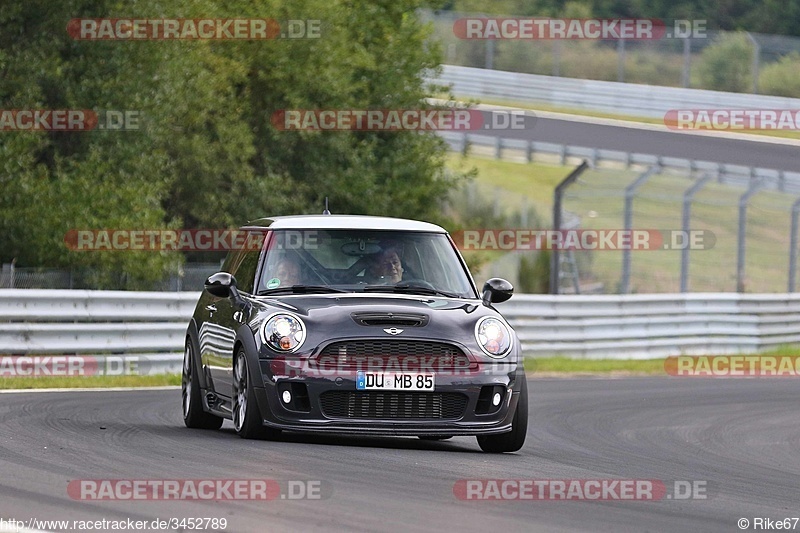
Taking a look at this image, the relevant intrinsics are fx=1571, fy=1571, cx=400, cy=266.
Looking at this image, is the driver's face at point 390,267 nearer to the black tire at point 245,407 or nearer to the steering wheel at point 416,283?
the steering wheel at point 416,283

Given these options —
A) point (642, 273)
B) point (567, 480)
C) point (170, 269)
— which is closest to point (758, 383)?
point (170, 269)

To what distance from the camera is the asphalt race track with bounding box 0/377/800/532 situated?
6832 mm

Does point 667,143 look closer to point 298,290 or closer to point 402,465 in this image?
point 298,290

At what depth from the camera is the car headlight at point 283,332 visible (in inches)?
376

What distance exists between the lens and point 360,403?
9.52m

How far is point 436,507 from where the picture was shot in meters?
7.12

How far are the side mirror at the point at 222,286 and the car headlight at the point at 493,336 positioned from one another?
6.05 ft

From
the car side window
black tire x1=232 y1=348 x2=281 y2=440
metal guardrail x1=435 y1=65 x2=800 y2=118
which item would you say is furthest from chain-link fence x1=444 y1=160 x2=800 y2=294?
black tire x1=232 y1=348 x2=281 y2=440

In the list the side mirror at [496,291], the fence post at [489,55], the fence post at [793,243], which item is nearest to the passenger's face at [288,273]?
the side mirror at [496,291]

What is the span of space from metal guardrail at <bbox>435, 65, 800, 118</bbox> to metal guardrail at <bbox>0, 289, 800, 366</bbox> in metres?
11.1

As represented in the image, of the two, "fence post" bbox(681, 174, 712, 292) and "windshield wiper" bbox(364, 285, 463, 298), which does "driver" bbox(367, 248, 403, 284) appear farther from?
"fence post" bbox(681, 174, 712, 292)

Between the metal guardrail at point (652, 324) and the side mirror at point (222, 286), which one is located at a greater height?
the side mirror at point (222, 286)

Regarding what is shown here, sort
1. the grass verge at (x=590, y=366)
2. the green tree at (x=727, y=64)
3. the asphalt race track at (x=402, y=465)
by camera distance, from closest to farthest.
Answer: the asphalt race track at (x=402, y=465) → the grass verge at (x=590, y=366) → the green tree at (x=727, y=64)

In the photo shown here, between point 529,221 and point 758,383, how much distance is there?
29.4m
